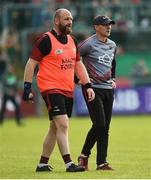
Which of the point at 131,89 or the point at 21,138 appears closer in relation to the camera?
the point at 21,138

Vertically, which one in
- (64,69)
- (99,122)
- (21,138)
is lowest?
(21,138)

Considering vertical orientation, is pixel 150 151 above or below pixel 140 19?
below

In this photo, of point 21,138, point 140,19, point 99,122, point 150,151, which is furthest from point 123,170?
point 140,19

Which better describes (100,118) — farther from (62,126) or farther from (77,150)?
(77,150)

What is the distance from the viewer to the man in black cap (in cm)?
1253

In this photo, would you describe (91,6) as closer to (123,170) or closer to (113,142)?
(113,142)

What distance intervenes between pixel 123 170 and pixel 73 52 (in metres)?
1.99

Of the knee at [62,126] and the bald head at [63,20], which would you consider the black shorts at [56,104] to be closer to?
the knee at [62,126]

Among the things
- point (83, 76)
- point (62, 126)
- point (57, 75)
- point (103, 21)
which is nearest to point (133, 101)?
point (103, 21)

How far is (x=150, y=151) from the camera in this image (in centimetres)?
1678

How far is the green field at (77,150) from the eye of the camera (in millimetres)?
11812

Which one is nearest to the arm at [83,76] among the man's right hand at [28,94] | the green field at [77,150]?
the man's right hand at [28,94]

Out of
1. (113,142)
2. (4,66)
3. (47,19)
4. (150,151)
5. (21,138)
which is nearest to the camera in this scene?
(150,151)

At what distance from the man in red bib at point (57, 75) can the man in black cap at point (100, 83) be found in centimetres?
47
